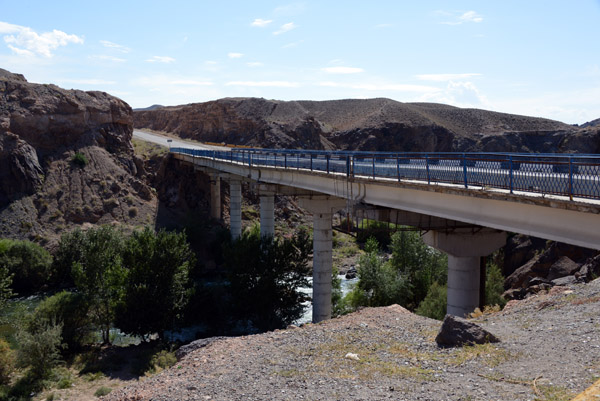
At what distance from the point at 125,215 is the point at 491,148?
220 feet

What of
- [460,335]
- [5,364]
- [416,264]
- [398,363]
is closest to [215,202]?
[416,264]

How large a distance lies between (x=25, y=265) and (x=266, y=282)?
77.3 feet

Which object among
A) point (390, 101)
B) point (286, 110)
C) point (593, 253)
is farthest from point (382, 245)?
point (390, 101)

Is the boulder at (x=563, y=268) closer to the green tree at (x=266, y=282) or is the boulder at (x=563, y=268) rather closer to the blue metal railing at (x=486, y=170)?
the blue metal railing at (x=486, y=170)

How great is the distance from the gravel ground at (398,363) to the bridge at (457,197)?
272 cm

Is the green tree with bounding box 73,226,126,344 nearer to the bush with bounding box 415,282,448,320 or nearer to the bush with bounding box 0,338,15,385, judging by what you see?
the bush with bounding box 0,338,15,385

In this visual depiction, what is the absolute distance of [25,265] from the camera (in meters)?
43.1

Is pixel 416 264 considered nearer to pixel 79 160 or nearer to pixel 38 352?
pixel 38 352

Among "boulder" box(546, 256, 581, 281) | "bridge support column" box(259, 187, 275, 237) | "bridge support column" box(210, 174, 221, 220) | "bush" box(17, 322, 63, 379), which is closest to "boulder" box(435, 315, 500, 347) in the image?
"bush" box(17, 322, 63, 379)

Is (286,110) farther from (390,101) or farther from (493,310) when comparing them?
(493,310)

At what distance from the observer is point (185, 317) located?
30.7 meters

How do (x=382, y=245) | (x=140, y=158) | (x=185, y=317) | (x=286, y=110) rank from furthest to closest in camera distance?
(x=286, y=110) → (x=140, y=158) → (x=382, y=245) → (x=185, y=317)

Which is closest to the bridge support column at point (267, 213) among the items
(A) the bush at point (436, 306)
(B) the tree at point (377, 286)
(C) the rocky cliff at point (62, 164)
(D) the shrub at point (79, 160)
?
(B) the tree at point (377, 286)

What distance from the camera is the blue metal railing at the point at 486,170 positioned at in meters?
12.2
